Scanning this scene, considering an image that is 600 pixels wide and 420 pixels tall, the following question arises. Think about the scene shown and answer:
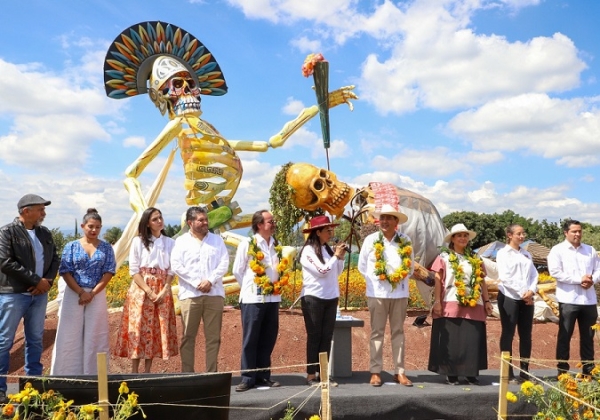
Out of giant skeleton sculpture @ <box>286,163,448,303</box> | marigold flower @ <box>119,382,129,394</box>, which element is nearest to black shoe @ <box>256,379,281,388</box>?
marigold flower @ <box>119,382,129,394</box>

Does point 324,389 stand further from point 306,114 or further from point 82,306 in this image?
point 306,114

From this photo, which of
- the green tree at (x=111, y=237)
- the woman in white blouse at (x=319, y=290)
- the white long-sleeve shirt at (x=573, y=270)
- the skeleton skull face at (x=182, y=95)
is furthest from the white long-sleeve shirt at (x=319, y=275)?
the skeleton skull face at (x=182, y=95)

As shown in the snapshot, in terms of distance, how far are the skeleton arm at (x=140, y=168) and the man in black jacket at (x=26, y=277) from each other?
2.74 m

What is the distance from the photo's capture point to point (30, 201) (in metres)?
4.80

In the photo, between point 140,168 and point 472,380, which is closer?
point 472,380

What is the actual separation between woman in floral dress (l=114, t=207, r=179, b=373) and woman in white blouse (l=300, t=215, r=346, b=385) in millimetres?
1263

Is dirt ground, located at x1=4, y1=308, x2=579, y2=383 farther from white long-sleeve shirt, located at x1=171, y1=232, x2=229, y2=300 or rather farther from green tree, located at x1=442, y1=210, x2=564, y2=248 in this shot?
green tree, located at x1=442, y1=210, x2=564, y2=248

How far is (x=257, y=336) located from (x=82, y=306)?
1.57m

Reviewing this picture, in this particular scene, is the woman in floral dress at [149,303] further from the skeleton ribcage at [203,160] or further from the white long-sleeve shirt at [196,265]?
the skeleton ribcage at [203,160]

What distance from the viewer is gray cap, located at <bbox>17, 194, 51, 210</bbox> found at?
479cm

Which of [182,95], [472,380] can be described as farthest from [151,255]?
[182,95]

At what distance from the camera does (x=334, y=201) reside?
7.28 m

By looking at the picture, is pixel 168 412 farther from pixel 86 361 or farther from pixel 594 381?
pixel 594 381

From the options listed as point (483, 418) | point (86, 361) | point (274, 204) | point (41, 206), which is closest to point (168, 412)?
point (86, 361)
